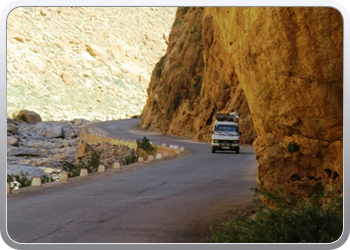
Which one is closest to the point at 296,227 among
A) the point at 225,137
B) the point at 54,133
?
the point at 225,137

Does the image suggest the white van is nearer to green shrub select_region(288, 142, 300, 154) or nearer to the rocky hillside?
green shrub select_region(288, 142, 300, 154)

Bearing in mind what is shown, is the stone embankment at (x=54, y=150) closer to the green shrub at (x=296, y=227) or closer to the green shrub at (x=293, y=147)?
the green shrub at (x=293, y=147)

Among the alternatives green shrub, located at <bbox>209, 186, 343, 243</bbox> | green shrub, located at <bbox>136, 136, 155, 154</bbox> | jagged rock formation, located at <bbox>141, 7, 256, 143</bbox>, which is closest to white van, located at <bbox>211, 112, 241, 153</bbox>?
green shrub, located at <bbox>136, 136, 155, 154</bbox>

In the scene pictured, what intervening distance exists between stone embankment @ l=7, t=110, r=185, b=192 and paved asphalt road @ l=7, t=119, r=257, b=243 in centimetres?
202

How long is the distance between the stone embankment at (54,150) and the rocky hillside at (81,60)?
1324 centimetres

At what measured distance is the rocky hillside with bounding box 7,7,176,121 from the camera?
8800 cm

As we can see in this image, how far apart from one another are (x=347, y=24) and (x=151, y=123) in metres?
62.5

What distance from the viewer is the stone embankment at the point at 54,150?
1235 inches

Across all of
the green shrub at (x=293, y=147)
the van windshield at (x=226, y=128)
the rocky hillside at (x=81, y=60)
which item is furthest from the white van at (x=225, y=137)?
the rocky hillside at (x=81, y=60)

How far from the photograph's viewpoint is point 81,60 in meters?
107

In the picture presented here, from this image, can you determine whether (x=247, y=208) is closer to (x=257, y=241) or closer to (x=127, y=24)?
(x=257, y=241)

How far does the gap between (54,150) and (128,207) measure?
36755mm

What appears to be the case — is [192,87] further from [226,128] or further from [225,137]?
[225,137]
